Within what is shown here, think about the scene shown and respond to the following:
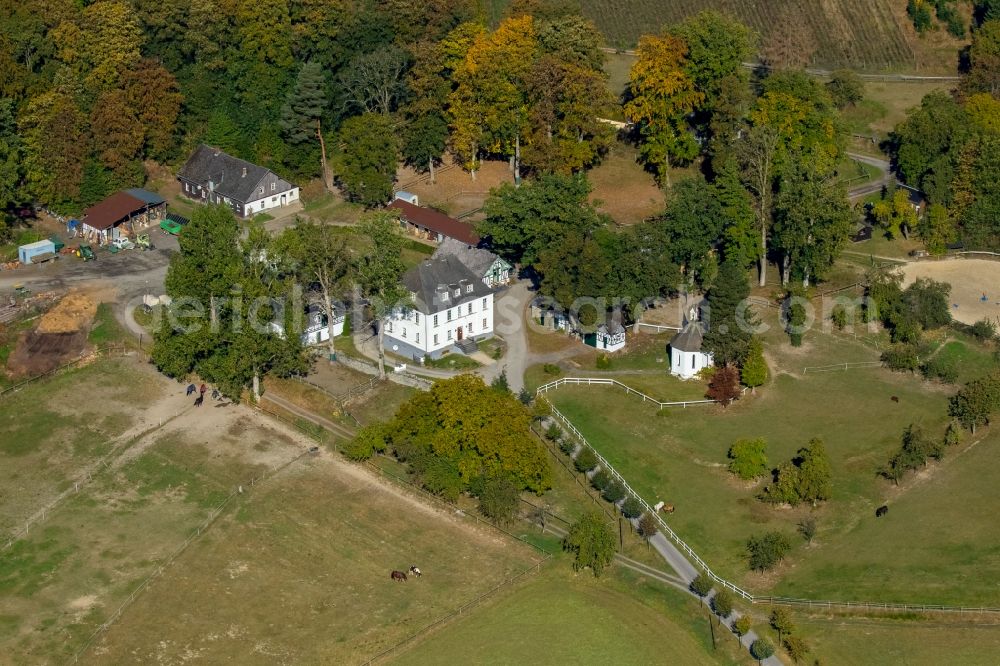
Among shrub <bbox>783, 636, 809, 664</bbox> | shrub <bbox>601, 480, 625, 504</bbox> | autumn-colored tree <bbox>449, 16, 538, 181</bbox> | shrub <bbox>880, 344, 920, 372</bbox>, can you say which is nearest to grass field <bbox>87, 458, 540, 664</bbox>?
shrub <bbox>601, 480, 625, 504</bbox>

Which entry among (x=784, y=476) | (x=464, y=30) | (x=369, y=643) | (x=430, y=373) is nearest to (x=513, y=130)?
(x=464, y=30)

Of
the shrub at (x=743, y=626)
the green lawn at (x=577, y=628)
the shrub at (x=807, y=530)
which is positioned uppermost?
the shrub at (x=807, y=530)

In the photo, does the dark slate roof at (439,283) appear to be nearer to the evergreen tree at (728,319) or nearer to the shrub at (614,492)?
the evergreen tree at (728,319)

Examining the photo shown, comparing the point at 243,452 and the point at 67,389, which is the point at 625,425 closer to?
the point at 243,452

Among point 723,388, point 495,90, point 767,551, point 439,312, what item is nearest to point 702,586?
point 767,551

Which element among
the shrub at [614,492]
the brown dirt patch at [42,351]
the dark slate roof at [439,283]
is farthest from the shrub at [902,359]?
the brown dirt patch at [42,351]

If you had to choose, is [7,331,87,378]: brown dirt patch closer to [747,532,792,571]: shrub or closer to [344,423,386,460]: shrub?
[344,423,386,460]: shrub

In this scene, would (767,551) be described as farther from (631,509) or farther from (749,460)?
(749,460)
